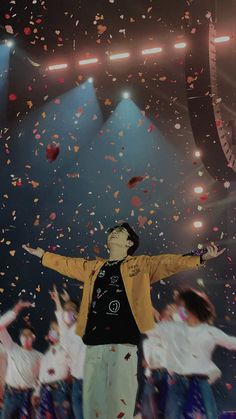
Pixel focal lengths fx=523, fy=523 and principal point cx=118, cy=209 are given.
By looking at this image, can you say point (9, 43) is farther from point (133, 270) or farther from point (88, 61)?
point (133, 270)

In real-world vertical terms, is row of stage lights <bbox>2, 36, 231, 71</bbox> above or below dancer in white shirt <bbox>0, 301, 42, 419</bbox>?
above

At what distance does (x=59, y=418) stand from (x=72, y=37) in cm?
363

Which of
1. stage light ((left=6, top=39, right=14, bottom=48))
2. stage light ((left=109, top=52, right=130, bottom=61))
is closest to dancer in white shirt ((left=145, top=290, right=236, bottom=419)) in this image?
stage light ((left=109, top=52, right=130, bottom=61))

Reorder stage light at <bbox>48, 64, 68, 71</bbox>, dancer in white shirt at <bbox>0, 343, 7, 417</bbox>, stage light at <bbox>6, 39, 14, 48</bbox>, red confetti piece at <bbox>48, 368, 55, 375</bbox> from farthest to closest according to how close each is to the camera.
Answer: stage light at <bbox>6, 39, 14, 48</bbox>
stage light at <bbox>48, 64, 68, 71</bbox>
dancer in white shirt at <bbox>0, 343, 7, 417</bbox>
red confetti piece at <bbox>48, 368, 55, 375</bbox>

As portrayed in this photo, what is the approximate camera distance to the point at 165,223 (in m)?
4.55

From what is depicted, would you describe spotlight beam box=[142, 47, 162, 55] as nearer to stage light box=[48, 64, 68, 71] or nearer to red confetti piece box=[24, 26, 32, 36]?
stage light box=[48, 64, 68, 71]

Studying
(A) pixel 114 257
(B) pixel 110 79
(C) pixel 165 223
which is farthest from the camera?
(B) pixel 110 79

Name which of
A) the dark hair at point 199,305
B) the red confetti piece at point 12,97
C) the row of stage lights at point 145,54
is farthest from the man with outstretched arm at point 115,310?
the red confetti piece at point 12,97

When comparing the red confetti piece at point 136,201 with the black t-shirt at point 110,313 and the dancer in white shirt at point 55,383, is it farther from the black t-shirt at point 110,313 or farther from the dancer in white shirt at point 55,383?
the dancer in white shirt at point 55,383

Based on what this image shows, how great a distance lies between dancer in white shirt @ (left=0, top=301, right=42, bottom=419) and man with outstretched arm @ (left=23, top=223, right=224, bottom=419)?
70 centimetres

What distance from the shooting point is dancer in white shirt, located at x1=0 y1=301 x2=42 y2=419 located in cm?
438

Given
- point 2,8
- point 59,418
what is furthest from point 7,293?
point 2,8

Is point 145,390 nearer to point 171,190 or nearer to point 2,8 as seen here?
point 171,190

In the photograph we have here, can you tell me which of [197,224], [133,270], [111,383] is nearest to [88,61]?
[197,224]
